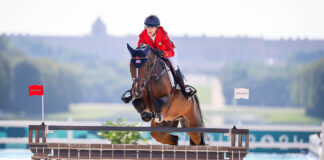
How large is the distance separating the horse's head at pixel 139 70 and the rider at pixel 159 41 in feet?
1.51

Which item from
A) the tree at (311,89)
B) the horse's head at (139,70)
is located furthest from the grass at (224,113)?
the horse's head at (139,70)

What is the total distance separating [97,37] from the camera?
57406 millimetres

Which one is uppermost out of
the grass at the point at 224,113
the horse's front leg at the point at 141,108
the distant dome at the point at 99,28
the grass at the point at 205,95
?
the distant dome at the point at 99,28

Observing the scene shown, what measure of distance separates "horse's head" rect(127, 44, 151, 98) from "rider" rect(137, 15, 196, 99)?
461 millimetres

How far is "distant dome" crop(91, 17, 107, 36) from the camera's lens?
55094 millimetres

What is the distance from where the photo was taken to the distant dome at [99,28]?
55.1 metres

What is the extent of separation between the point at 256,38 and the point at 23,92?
89.4 feet

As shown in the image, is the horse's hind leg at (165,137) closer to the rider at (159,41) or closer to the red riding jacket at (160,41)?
the rider at (159,41)

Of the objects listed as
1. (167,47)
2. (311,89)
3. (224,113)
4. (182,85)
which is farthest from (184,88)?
(224,113)

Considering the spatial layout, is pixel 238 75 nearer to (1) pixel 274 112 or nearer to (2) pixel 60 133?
(1) pixel 274 112

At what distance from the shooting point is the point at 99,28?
55094 millimetres

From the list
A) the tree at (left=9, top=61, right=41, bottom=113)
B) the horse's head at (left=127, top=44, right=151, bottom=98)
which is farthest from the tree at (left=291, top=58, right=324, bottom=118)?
the horse's head at (left=127, top=44, right=151, bottom=98)

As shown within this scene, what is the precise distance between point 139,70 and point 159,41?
80 centimetres

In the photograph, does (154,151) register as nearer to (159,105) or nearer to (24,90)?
(159,105)
